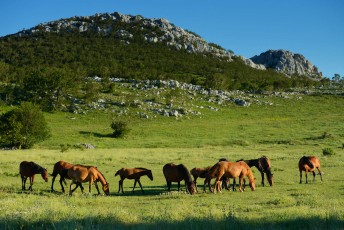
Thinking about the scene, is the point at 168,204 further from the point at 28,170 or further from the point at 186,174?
the point at 28,170

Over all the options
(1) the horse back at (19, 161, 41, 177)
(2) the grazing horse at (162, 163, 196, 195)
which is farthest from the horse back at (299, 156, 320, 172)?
(1) the horse back at (19, 161, 41, 177)

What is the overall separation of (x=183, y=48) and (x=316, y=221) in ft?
535

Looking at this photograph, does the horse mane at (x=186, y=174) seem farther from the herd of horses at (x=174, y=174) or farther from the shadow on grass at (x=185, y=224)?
the shadow on grass at (x=185, y=224)

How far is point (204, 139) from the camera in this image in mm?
58250

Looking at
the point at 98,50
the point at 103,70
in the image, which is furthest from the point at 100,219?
the point at 98,50

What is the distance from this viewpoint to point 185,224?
9609 millimetres

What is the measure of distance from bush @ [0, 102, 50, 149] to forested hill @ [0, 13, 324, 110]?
3105cm

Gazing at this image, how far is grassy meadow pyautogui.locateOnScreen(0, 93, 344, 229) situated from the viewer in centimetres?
1048

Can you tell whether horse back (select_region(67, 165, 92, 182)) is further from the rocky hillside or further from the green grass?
the rocky hillside

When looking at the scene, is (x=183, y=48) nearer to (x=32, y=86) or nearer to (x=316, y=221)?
(x=32, y=86)

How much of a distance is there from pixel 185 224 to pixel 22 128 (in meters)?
45.4

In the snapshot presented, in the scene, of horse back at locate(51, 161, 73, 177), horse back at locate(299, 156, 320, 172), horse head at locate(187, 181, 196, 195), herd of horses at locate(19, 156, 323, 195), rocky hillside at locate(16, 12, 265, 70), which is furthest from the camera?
rocky hillside at locate(16, 12, 265, 70)

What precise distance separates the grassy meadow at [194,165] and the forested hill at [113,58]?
17681mm

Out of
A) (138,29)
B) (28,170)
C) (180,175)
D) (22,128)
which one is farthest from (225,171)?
(138,29)
